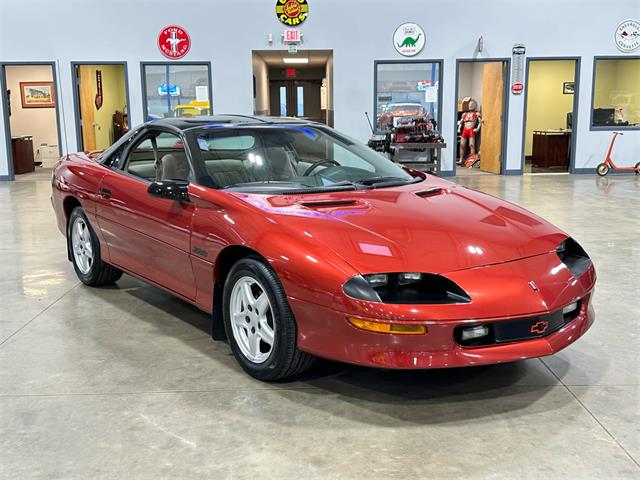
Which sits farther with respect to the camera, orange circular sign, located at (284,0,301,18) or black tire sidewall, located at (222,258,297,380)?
orange circular sign, located at (284,0,301,18)

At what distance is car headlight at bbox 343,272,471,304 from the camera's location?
106 inches

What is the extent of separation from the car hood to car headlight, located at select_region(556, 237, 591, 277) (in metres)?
0.06

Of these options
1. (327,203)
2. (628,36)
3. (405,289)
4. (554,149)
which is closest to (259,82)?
(554,149)

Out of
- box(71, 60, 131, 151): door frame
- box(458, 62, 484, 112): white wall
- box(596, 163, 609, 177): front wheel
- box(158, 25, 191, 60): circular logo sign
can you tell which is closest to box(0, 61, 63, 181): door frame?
box(71, 60, 131, 151): door frame

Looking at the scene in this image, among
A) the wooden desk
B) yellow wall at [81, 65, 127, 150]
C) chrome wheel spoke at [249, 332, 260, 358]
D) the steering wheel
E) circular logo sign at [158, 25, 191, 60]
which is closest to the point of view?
chrome wheel spoke at [249, 332, 260, 358]

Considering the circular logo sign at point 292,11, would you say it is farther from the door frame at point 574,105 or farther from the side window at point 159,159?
the side window at point 159,159

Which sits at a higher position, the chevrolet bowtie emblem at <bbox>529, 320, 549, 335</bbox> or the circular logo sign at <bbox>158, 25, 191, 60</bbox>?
the circular logo sign at <bbox>158, 25, 191, 60</bbox>

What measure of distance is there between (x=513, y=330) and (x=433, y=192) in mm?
1157

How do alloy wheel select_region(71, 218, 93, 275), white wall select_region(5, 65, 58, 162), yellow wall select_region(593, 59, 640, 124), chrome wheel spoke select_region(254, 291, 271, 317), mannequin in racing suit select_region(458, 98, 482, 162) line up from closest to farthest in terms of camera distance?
chrome wheel spoke select_region(254, 291, 271, 317)
alloy wheel select_region(71, 218, 93, 275)
yellow wall select_region(593, 59, 640, 124)
mannequin in racing suit select_region(458, 98, 482, 162)
white wall select_region(5, 65, 58, 162)

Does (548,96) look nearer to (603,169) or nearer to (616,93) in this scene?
(616,93)

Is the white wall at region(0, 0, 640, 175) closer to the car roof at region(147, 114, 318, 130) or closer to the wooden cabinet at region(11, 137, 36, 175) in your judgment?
the wooden cabinet at region(11, 137, 36, 175)

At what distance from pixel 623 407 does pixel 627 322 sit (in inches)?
52.0

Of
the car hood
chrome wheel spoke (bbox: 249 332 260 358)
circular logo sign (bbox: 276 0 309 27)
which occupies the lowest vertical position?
chrome wheel spoke (bbox: 249 332 260 358)

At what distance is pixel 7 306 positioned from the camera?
14.9ft
